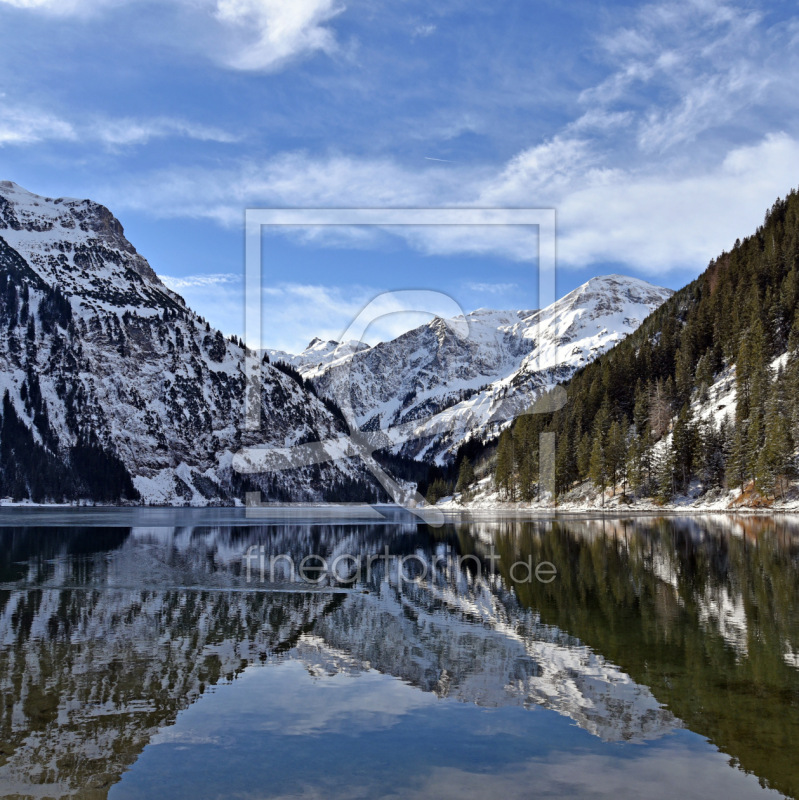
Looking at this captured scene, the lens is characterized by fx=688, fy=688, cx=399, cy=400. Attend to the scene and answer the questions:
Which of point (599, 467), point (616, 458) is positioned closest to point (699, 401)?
point (616, 458)

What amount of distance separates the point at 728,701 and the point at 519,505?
496ft

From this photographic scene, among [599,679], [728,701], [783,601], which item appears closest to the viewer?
[728,701]

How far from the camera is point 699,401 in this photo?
440 ft

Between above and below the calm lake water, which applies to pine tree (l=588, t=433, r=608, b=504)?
above

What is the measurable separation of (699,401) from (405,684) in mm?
128085

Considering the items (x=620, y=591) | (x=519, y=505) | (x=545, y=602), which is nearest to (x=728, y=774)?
(x=545, y=602)

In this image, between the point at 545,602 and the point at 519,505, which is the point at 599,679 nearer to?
the point at 545,602

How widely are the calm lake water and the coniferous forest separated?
6820cm

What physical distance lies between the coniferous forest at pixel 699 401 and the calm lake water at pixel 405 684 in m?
68.2

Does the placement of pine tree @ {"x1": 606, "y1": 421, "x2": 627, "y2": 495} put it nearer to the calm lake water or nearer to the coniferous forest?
the coniferous forest

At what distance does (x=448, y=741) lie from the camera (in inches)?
610

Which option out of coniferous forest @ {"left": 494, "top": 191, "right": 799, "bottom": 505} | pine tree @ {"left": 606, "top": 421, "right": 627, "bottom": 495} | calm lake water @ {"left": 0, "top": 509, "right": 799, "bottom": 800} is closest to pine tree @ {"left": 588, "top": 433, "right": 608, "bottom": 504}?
coniferous forest @ {"left": 494, "top": 191, "right": 799, "bottom": 505}

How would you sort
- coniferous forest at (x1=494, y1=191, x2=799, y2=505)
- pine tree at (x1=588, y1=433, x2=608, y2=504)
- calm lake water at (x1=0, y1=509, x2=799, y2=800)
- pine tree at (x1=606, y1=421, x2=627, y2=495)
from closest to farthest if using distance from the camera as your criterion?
calm lake water at (x1=0, y1=509, x2=799, y2=800) → coniferous forest at (x1=494, y1=191, x2=799, y2=505) → pine tree at (x1=606, y1=421, x2=627, y2=495) → pine tree at (x1=588, y1=433, x2=608, y2=504)

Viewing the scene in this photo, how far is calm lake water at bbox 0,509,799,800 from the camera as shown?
13.5 metres
